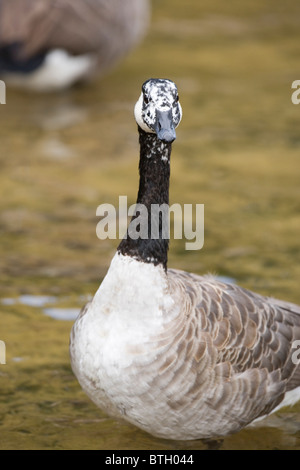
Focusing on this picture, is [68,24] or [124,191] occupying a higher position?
[68,24]

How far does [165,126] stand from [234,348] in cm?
107

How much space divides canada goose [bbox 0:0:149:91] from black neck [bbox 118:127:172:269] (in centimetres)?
466

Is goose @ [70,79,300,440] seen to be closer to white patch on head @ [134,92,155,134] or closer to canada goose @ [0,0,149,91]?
white patch on head @ [134,92,155,134]

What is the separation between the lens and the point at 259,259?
6.39 meters

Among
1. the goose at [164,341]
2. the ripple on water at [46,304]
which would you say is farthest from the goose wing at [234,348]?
the ripple on water at [46,304]

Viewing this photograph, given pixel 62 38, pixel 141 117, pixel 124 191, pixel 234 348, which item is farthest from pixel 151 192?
pixel 62 38

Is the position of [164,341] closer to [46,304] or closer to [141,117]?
[141,117]

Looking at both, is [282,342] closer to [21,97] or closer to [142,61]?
[21,97]

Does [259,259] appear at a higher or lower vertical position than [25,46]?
lower

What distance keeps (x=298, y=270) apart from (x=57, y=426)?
2.26 metres

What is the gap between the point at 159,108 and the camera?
394cm

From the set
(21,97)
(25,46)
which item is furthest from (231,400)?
(21,97)

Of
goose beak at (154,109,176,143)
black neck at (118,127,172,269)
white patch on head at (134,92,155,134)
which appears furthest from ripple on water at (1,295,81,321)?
goose beak at (154,109,176,143)

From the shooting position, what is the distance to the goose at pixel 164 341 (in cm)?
401
